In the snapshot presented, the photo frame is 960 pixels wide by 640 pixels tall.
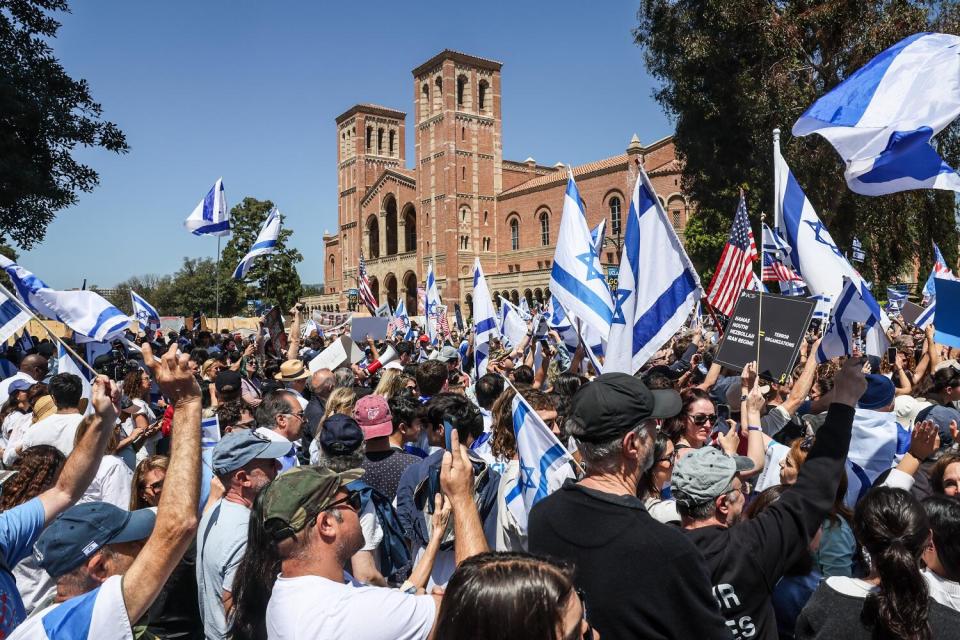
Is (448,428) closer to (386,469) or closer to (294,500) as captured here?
(386,469)

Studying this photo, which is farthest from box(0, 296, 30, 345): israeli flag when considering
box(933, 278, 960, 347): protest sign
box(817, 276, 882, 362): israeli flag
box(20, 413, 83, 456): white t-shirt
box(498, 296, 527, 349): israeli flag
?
box(498, 296, 527, 349): israeli flag

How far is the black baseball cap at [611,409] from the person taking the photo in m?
2.35

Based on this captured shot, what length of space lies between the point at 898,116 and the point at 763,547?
10.1 feet

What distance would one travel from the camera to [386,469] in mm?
4121

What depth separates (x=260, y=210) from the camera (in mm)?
53594

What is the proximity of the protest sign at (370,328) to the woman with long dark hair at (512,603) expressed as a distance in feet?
41.0

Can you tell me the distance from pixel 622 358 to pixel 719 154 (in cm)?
1702

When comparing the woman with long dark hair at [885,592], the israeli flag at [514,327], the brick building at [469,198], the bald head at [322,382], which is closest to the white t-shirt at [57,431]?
the bald head at [322,382]

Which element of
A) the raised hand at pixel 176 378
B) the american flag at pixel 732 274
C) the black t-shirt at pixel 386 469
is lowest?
the black t-shirt at pixel 386 469

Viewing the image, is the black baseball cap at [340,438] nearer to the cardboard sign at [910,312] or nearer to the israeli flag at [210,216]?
the israeli flag at [210,216]

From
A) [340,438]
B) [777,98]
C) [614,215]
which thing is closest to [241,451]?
[340,438]

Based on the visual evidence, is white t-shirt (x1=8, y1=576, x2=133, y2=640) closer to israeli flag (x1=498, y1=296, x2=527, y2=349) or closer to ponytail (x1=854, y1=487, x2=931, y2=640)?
ponytail (x1=854, y1=487, x2=931, y2=640)

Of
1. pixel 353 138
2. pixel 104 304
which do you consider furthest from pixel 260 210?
pixel 104 304

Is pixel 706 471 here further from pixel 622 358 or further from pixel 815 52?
pixel 815 52
